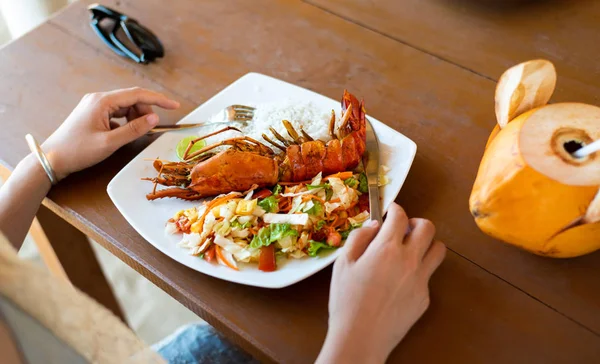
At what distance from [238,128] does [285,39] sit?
1.05 feet

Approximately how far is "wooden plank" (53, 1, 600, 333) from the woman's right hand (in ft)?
0.37

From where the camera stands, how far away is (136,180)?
40.2 inches

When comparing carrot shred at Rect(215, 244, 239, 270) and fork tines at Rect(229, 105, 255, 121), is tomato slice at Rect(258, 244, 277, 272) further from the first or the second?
fork tines at Rect(229, 105, 255, 121)

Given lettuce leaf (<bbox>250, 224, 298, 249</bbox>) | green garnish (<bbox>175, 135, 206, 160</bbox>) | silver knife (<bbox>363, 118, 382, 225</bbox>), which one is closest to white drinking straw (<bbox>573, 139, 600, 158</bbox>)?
silver knife (<bbox>363, 118, 382, 225</bbox>)

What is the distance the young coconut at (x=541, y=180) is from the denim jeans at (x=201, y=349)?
530 mm

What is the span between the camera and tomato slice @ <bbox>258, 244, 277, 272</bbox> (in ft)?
2.85

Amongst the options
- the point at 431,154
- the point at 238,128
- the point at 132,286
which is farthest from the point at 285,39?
the point at 132,286

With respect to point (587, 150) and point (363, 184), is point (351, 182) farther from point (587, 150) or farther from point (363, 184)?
point (587, 150)

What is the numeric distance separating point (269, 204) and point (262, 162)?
0.08 metres

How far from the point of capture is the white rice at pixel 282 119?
1054 millimetres

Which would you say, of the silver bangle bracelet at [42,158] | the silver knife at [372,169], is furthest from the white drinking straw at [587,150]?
the silver bangle bracelet at [42,158]

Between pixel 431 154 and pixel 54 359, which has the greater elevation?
pixel 54 359

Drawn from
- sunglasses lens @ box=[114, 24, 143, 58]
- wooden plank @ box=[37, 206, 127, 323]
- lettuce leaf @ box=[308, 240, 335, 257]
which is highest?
sunglasses lens @ box=[114, 24, 143, 58]

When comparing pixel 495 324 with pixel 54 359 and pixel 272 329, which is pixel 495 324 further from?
pixel 54 359
